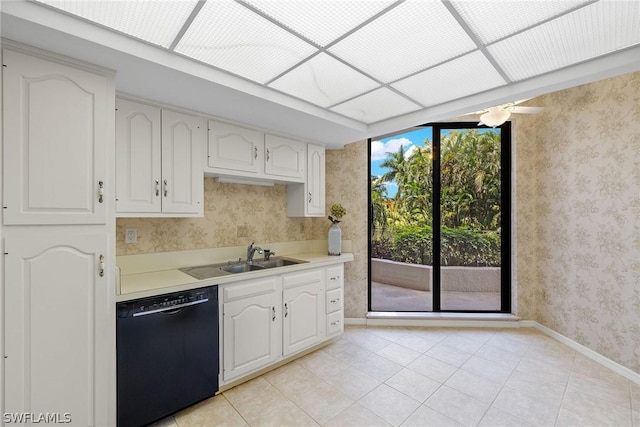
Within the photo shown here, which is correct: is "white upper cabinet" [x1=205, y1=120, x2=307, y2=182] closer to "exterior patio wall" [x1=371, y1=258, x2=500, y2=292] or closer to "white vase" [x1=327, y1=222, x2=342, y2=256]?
"white vase" [x1=327, y1=222, x2=342, y2=256]

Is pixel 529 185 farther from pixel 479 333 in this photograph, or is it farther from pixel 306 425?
pixel 306 425

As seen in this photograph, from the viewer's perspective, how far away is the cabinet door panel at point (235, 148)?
2268mm

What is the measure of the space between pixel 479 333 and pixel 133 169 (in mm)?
3738

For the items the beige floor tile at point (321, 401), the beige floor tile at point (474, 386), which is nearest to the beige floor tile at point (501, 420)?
the beige floor tile at point (474, 386)

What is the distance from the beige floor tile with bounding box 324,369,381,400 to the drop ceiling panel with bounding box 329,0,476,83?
2.27 meters

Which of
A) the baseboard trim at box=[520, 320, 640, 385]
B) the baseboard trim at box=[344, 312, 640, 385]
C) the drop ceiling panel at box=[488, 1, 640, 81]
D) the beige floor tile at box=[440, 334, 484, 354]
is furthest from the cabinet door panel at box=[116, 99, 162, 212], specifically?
the baseboard trim at box=[520, 320, 640, 385]

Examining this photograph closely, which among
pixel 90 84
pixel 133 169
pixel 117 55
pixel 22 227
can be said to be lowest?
pixel 22 227

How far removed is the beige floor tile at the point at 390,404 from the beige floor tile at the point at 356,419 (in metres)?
0.04

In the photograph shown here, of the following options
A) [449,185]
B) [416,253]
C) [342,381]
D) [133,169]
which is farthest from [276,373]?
[449,185]

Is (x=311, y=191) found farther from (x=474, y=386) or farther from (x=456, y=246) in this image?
(x=474, y=386)

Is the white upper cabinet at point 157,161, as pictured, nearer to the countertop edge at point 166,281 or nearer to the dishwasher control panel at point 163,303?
the countertop edge at point 166,281

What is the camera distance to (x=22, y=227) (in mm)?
1322

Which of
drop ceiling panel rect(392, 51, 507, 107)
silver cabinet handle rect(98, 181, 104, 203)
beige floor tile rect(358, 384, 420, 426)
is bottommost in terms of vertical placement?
beige floor tile rect(358, 384, 420, 426)

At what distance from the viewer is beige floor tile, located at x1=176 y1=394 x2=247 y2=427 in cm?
177
